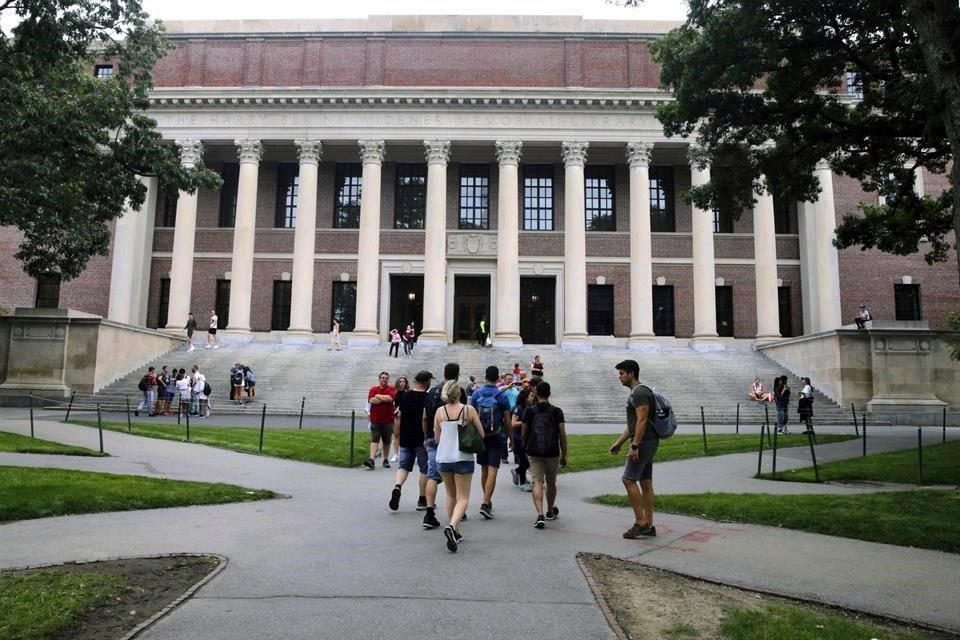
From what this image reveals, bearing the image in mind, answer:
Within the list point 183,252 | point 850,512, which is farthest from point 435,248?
point 850,512

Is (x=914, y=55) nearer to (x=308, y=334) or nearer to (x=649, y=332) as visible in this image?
(x=649, y=332)

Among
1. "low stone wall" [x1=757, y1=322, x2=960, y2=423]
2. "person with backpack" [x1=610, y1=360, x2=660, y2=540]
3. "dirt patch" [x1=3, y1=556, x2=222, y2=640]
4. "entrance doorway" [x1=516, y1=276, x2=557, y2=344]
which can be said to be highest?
"entrance doorway" [x1=516, y1=276, x2=557, y2=344]

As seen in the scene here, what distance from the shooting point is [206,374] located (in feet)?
91.7

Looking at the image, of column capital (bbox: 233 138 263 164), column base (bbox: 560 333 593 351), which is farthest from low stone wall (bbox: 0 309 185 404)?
column base (bbox: 560 333 593 351)

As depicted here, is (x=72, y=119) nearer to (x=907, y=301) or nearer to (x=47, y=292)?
(x=47, y=292)

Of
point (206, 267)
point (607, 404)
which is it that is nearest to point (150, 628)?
point (607, 404)

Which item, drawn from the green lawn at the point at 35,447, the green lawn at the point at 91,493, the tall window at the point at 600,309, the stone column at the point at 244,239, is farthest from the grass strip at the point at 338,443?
the tall window at the point at 600,309

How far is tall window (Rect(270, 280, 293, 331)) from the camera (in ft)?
123

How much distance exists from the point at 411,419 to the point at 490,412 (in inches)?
45.2

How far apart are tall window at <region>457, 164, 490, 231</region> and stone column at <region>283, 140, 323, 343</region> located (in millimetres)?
7834

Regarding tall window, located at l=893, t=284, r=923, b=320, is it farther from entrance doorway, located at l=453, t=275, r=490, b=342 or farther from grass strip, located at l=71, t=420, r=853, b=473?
grass strip, located at l=71, t=420, r=853, b=473

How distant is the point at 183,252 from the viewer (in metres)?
34.6

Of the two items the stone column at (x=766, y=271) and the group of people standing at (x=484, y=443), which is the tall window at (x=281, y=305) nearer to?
the stone column at (x=766, y=271)

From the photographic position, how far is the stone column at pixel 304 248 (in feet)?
111
